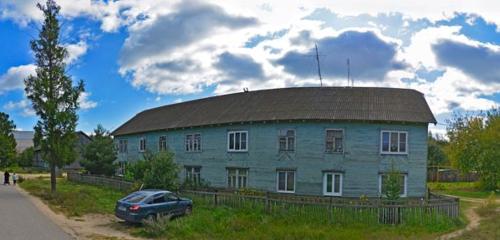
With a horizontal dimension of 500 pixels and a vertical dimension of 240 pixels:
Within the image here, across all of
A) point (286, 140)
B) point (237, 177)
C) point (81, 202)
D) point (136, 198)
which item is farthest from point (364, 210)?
point (81, 202)

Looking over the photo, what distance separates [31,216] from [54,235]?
6.00 m

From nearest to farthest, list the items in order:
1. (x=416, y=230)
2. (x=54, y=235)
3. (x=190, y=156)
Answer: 1. (x=54, y=235)
2. (x=416, y=230)
3. (x=190, y=156)

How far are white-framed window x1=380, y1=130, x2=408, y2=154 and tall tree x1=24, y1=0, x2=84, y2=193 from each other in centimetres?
2179

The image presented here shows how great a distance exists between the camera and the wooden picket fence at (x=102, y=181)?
34.7 m

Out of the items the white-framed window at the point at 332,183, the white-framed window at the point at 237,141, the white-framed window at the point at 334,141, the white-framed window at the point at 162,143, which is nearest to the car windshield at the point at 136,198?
the white-framed window at the point at 332,183

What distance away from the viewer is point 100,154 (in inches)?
1884

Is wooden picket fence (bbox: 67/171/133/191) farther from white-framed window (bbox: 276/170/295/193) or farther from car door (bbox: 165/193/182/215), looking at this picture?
car door (bbox: 165/193/182/215)

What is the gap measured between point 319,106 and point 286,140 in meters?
2.89

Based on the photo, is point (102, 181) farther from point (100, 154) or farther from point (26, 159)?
point (26, 159)

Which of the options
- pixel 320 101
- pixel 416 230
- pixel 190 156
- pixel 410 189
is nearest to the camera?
pixel 416 230

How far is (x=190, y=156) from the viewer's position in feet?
123

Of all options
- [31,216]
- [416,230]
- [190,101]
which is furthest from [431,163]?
[31,216]

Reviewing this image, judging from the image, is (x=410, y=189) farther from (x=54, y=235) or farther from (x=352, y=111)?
(x=54, y=235)

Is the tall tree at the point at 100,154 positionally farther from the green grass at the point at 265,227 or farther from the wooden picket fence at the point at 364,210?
the wooden picket fence at the point at 364,210
